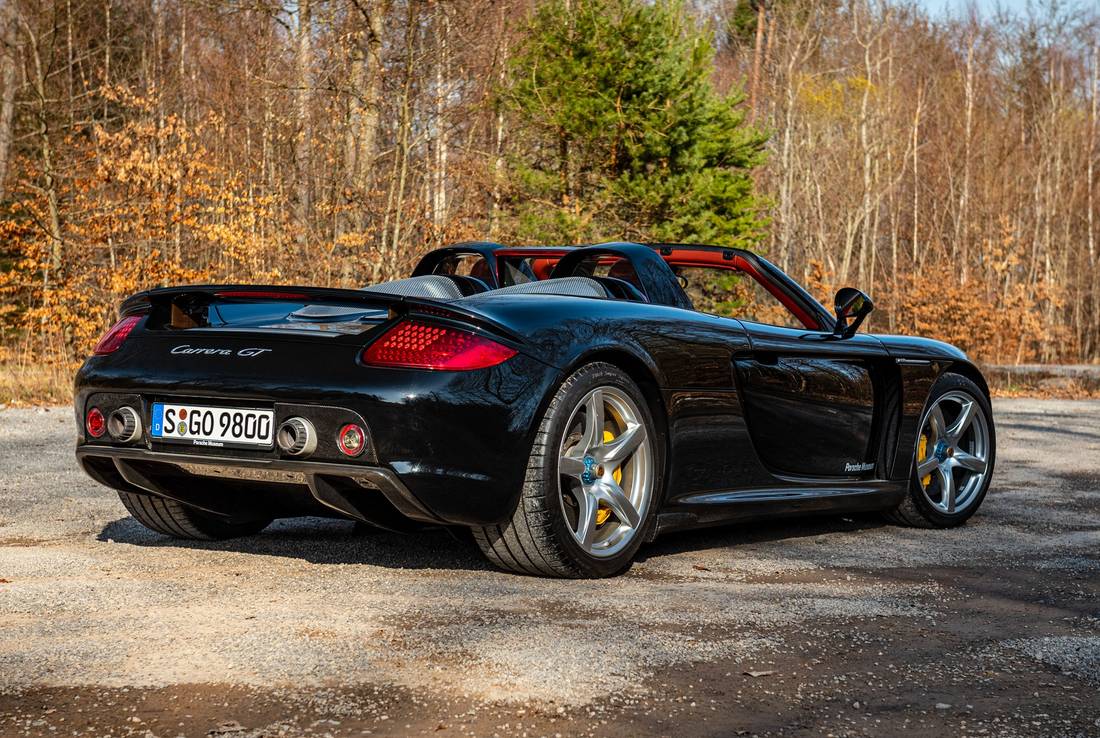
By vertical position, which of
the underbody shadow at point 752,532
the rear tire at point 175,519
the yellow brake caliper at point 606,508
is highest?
the yellow brake caliper at point 606,508

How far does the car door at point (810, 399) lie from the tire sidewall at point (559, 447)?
60 cm

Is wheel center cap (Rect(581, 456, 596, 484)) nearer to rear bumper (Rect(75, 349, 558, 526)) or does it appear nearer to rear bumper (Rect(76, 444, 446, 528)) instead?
rear bumper (Rect(75, 349, 558, 526))

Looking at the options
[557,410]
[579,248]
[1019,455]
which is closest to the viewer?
[557,410]

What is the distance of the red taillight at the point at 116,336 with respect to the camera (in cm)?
443

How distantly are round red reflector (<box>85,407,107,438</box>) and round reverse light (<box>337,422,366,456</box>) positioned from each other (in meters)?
0.96

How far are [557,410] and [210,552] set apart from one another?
1564 millimetres

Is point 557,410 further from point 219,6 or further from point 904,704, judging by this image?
point 219,6

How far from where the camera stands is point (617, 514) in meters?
4.49

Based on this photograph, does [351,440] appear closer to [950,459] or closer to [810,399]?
[810,399]

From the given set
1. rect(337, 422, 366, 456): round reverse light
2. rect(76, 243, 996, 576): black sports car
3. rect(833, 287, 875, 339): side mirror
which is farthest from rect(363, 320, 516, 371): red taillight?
rect(833, 287, 875, 339): side mirror

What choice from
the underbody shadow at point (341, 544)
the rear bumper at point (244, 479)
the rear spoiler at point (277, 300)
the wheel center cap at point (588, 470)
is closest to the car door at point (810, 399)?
the wheel center cap at point (588, 470)

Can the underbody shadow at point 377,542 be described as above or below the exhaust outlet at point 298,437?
below

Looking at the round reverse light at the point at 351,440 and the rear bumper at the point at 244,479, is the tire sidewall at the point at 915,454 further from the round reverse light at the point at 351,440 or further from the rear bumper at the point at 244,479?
the round reverse light at the point at 351,440

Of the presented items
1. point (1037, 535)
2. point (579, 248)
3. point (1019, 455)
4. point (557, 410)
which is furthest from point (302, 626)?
point (1019, 455)
